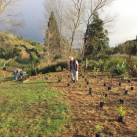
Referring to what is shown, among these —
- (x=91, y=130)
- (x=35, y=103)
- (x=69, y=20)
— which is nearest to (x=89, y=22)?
(x=69, y=20)

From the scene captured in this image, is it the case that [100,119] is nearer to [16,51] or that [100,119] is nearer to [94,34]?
[94,34]

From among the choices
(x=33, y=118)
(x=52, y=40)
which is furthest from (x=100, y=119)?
(x=52, y=40)

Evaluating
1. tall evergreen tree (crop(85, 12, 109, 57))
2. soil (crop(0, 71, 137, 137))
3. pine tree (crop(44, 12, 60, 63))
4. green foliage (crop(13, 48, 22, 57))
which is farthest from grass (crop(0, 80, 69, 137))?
green foliage (crop(13, 48, 22, 57))

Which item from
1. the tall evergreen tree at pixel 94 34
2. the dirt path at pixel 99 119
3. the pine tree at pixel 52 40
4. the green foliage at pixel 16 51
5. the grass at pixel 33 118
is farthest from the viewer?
the green foliage at pixel 16 51

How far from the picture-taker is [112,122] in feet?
8.34

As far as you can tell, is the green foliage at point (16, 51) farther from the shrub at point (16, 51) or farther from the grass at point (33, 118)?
the grass at point (33, 118)

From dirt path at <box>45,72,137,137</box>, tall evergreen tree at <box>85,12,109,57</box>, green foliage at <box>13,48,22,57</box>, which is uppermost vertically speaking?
green foliage at <box>13,48,22,57</box>

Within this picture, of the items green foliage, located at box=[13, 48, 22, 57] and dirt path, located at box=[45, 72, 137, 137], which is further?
green foliage, located at box=[13, 48, 22, 57]

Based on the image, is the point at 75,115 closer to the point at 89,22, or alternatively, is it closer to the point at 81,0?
the point at 89,22

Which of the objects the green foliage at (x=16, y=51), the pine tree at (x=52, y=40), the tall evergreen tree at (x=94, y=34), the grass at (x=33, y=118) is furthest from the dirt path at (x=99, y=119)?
the green foliage at (x=16, y=51)

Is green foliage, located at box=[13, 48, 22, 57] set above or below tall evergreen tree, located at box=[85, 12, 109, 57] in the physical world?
above

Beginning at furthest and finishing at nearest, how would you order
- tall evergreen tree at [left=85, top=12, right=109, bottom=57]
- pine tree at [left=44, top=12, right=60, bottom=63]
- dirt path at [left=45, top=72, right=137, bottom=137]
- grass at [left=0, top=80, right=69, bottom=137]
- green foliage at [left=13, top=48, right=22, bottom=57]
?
Result: green foliage at [left=13, top=48, right=22, bottom=57]
pine tree at [left=44, top=12, right=60, bottom=63]
tall evergreen tree at [left=85, top=12, right=109, bottom=57]
grass at [left=0, top=80, right=69, bottom=137]
dirt path at [left=45, top=72, right=137, bottom=137]

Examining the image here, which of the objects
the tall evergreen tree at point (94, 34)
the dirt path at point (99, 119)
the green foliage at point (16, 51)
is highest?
the green foliage at point (16, 51)

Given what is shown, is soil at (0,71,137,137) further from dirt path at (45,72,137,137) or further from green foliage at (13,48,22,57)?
green foliage at (13,48,22,57)
